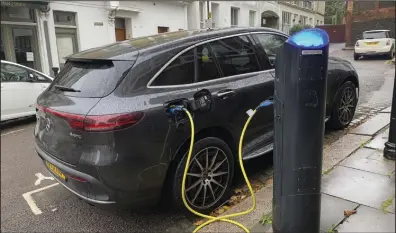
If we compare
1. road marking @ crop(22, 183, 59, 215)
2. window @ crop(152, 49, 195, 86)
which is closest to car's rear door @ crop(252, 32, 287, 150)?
window @ crop(152, 49, 195, 86)

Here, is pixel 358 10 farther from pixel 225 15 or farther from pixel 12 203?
pixel 225 15

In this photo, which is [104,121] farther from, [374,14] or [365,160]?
[365,160]

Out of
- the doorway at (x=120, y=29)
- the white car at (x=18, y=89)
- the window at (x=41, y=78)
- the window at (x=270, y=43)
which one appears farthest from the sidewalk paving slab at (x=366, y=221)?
the doorway at (x=120, y=29)

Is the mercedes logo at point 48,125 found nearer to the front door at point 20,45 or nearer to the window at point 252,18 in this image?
the front door at point 20,45

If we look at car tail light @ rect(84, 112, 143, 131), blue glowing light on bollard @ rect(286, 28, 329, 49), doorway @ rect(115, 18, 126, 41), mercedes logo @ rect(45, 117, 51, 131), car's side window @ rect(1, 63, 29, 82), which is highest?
doorway @ rect(115, 18, 126, 41)

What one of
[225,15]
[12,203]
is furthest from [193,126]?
[225,15]

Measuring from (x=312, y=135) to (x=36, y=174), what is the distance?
380 cm

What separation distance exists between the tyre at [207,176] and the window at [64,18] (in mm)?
12198

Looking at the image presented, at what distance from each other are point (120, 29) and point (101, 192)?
567 inches

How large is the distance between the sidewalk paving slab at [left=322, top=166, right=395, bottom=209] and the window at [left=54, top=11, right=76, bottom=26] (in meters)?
12.8

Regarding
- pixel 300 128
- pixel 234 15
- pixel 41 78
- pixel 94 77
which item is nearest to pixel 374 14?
pixel 300 128

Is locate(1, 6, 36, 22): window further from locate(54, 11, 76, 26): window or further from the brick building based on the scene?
the brick building

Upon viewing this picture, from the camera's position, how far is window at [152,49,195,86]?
3.09 m

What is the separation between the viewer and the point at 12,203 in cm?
382
